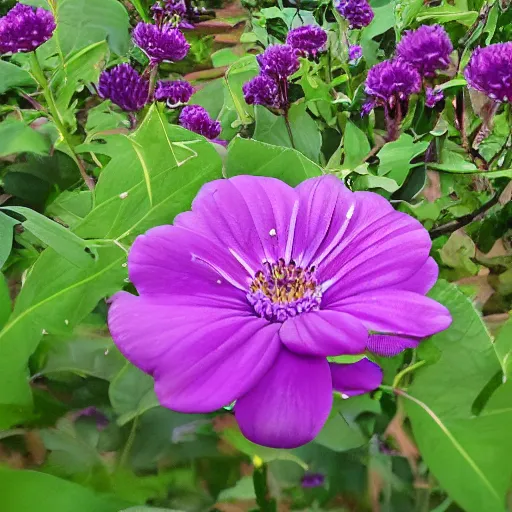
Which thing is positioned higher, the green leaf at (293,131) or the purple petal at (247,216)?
the purple petal at (247,216)

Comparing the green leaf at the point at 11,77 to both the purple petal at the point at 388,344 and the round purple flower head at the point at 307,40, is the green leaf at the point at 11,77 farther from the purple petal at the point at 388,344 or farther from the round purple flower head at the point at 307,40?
the purple petal at the point at 388,344

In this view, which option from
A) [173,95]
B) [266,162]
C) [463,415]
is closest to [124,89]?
[173,95]

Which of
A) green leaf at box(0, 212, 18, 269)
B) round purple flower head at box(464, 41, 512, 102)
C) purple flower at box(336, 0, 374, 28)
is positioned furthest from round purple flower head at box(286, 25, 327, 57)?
green leaf at box(0, 212, 18, 269)

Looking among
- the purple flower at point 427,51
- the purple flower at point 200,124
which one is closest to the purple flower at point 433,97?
the purple flower at point 427,51

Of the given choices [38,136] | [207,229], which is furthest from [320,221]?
[38,136]

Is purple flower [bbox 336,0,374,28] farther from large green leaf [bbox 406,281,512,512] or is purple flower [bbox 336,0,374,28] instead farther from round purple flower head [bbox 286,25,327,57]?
large green leaf [bbox 406,281,512,512]

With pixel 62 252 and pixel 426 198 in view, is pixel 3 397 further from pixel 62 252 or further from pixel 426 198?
pixel 426 198
